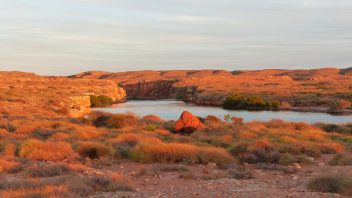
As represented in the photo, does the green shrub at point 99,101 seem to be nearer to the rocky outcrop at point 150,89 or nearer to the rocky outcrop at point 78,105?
the rocky outcrop at point 78,105

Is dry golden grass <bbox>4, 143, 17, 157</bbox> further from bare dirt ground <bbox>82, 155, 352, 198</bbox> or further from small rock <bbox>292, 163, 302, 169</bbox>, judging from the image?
small rock <bbox>292, 163, 302, 169</bbox>

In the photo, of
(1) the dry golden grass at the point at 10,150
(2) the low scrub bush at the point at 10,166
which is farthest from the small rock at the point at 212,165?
(1) the dry golden grass at the point at 10,150

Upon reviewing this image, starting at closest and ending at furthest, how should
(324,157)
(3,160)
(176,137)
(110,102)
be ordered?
1. (3,160)
2. (324,157)
3. (176,137)
4. (110,102)

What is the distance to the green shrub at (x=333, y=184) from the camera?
10.0 m

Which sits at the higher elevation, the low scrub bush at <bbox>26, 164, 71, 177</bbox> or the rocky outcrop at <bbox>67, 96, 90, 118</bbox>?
the low scrub bush at <bbox>26, 164, 71, 177</bbox>

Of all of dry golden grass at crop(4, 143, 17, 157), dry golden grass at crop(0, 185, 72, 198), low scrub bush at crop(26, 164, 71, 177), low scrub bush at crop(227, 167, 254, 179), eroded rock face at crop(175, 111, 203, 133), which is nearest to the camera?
dry golden grass at crop(0, 185, 72, 198)

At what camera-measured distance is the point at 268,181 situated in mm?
12164

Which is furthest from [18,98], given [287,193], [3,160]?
[287,193]

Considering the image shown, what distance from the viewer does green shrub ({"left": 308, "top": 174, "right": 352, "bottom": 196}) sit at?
10020mm

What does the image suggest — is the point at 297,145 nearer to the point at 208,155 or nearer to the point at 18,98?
the point at 208,155

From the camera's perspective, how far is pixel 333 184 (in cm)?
1019

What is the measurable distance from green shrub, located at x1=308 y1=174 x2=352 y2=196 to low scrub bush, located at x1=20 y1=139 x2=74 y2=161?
28.0ft

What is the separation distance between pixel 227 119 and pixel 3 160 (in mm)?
20393

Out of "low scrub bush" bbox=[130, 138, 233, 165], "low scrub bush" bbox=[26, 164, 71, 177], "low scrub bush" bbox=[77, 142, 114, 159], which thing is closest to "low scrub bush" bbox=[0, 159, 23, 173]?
"low scrub bush" bbox=[26, 164, 71, 177]
